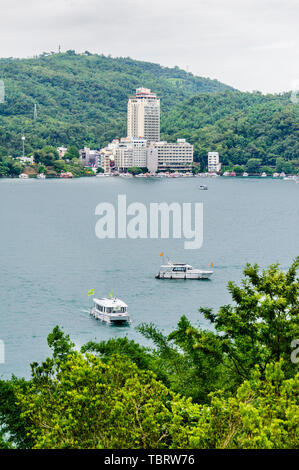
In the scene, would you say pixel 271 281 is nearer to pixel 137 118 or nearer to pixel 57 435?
pixel 57 435

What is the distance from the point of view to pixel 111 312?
11680 mm

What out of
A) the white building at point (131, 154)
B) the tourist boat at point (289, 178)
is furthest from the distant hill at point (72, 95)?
the tourist boat at point (289, 178)

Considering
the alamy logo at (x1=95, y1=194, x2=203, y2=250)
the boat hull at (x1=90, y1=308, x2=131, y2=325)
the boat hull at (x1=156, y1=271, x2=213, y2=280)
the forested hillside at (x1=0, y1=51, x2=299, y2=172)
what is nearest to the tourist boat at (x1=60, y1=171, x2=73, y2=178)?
the forested hillside at (x1=0, y1=51, x2=299, y2=172)

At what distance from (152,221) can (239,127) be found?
3666 centimetres

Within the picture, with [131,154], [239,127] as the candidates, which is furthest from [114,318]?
[239,127]

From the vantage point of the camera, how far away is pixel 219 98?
244ft

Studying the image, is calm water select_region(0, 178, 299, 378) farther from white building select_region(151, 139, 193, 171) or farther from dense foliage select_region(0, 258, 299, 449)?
white building select_region(151, 139, 193, 171)

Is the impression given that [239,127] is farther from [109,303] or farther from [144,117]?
[109,303]

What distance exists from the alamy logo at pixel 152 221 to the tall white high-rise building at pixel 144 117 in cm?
3152

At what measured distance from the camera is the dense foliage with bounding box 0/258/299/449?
3314 millimetres

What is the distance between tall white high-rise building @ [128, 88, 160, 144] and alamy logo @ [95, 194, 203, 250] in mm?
31517

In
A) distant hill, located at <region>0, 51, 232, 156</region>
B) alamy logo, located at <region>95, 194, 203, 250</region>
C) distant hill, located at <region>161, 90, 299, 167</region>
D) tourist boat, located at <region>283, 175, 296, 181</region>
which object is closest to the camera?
alamy logo, located at <region>95, 194, 203, 250</region>

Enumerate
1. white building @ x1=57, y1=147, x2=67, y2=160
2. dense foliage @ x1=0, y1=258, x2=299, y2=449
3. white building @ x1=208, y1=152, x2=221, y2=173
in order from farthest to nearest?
1. white building @ x1=208, y1=152, x2=221, y2=173
2. white building @ x1=57, y1=147, x2=67, y2=160
3. dense foliage @ x1=0, y1=258, x2=299, y2=449

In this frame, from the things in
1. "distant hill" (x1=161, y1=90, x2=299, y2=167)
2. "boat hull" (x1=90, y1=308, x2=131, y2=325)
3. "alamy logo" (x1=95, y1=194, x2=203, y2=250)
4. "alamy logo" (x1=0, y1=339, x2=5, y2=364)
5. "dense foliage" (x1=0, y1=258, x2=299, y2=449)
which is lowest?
"alamy logo" (x1=0, y1=339, x2=5, y2=364)
